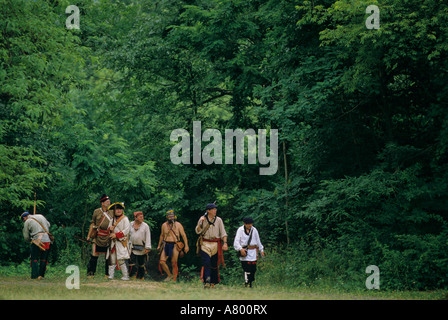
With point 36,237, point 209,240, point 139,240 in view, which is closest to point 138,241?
point 139,240

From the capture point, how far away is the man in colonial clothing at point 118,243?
16922 millimetres

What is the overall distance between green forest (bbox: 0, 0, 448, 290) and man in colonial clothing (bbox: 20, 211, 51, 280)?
2.01 meters

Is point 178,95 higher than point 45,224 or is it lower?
higher

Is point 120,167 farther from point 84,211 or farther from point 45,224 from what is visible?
point 45,224

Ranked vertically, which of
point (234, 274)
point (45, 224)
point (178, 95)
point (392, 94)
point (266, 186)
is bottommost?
point (234, 274)

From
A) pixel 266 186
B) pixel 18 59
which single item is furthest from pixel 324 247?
pixel 18 59

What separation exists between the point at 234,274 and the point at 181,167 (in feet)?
20.1

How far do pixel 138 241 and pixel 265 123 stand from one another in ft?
23.3

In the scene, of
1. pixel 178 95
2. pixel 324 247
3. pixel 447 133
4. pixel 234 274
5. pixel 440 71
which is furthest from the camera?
pixel 178 95

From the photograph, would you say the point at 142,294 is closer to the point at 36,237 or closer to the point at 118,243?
the point at 118,243

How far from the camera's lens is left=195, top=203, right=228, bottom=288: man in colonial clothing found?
14.7 m

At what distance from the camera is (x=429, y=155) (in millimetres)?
17828

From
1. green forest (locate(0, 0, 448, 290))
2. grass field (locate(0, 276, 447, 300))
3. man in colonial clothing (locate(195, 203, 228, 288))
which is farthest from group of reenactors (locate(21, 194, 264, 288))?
green forest (locate(0, 0, 448, 290))

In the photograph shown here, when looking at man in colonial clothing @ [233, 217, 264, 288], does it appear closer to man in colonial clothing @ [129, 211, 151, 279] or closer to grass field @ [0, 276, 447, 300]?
grass field @ [0, 276, 447, 300]
